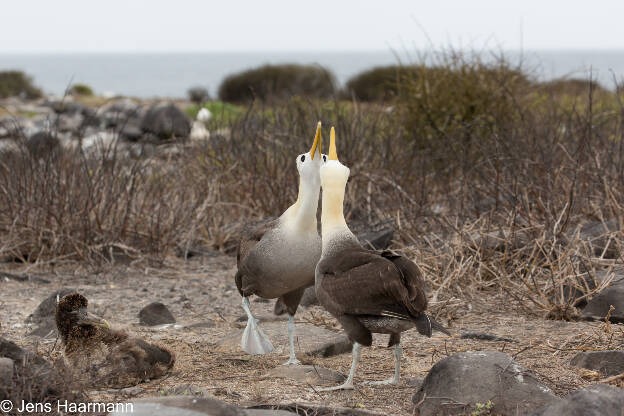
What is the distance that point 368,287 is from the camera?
3.57 metres

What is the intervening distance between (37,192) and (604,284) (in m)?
4.81

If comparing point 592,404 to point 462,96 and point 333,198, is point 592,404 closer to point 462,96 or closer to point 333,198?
point 333,198

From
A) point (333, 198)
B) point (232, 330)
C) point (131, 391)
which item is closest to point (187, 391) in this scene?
point (131, 391)

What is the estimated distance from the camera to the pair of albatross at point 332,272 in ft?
11.7

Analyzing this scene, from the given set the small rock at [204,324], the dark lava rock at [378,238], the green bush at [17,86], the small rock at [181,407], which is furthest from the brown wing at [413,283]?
the green bush at [17,86]

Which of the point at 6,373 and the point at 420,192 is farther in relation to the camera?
the point at 420,192

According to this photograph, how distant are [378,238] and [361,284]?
10.2 ft

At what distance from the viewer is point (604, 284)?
207 inches

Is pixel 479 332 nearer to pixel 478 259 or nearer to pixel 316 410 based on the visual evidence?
pixel 478 259

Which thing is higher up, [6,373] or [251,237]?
[251,237]

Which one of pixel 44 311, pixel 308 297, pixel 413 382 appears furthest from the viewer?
pixel 308 297

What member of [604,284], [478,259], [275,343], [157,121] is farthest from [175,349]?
[157,121]

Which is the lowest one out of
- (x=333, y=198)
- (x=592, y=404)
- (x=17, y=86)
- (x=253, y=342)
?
(x=17, y=86)

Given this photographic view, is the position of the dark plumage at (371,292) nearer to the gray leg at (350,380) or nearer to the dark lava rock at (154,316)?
the gray leg at (350,380)
